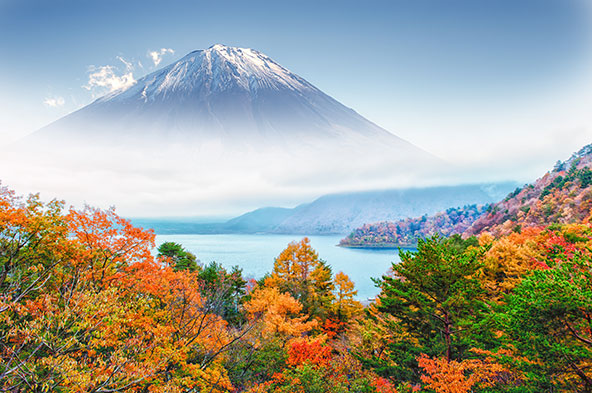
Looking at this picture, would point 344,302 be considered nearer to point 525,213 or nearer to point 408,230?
point 525,213

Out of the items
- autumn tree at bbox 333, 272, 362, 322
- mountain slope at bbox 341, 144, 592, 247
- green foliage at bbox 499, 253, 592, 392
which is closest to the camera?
green foliage at bbox 499, 253, 592, 392

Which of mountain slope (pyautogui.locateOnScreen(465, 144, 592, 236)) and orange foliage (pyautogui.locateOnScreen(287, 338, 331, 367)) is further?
mountain slope (pyautogui.locateOnScreen(465, 144, 592, 236))

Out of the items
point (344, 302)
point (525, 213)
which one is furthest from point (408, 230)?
point (344, 302)

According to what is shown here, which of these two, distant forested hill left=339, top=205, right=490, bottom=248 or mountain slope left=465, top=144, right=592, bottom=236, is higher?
mountain slope left=465, top=144, right=592, bottom=236

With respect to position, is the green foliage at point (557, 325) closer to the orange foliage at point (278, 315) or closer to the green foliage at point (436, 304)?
the green foliage at point (436, 304)

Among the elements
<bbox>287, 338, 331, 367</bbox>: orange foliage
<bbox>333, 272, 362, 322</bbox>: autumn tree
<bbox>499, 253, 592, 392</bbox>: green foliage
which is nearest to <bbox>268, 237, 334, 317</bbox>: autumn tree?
<bbox>333, 272, 362, 322</bbox>: autumn tree

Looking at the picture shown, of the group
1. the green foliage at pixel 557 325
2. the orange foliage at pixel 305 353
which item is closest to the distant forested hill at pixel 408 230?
the orange foliage at pixel 305 353

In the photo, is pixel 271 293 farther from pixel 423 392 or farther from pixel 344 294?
pixel 423 392

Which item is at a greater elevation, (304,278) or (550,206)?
(550,206)

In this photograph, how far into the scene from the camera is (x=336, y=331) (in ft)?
82.5

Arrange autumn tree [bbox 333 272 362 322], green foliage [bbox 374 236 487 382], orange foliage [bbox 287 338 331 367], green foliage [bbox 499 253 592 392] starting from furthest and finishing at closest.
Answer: autumn tree [bbox 333 272 362 322] < orange foliage [bbox 287 338 331 367] < green foliage [bbox 374 236 487 382] < green foliage [bbox 499 253 592 392]

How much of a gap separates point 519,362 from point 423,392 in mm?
3613

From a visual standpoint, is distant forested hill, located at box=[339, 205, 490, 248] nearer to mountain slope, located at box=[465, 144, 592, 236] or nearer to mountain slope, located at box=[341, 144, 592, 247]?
mountain slope, located at box=[341, 144, 592, 247]

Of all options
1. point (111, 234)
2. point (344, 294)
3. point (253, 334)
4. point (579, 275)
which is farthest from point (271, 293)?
point (579, 275)
